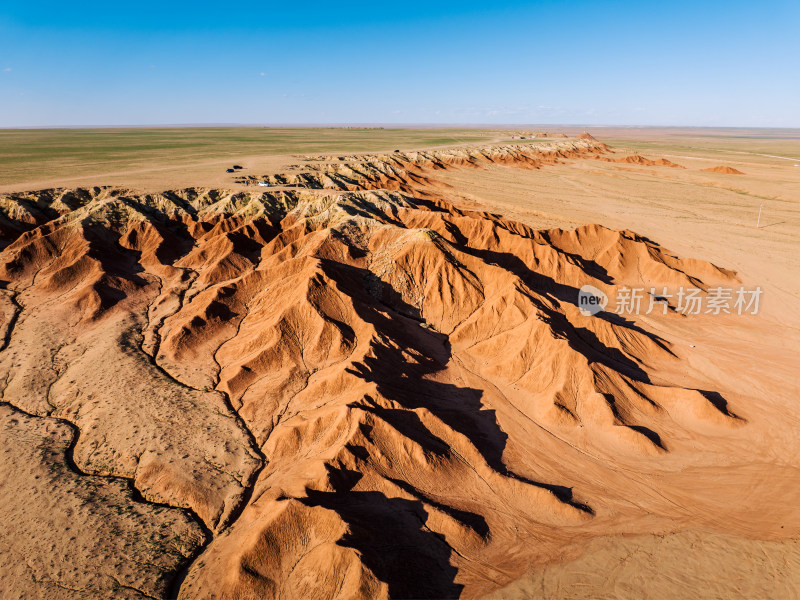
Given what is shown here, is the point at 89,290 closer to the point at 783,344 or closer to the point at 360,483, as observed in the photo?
the point at 360,483

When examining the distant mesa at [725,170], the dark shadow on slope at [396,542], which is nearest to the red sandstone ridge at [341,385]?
the dark shadow on slope at [396,542]

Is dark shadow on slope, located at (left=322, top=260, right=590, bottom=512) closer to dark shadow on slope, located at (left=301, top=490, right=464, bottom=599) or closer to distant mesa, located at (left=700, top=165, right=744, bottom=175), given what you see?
dark shadow on slope, located at (left=301, top=490, right=464, bottom=599)

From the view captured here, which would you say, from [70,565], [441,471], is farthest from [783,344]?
[70,565]

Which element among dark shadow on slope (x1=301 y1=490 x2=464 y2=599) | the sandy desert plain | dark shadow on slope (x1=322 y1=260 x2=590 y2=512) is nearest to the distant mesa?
the sandy desert plain

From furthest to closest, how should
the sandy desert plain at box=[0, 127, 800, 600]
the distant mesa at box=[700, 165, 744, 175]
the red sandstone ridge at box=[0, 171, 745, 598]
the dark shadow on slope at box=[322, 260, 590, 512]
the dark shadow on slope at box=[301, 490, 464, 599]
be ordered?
the distant mesa at box=[700, 165, 744, 175] < the dark shadow on slope at box=[322, 260, 590, 512] < the red sandstone ridge at box=[0, 171, 745, 598] < the sandy desert plain at box=[0, 127, 800, 600] < the dark shadow on slope at box=[301, 490, 464, 599]

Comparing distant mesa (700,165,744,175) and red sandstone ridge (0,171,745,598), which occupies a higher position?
distant mesa (700,165,744,175)

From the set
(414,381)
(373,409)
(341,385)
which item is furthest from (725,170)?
(373,409)

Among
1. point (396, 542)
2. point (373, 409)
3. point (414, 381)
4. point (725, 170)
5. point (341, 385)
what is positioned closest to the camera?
point (396, 542)

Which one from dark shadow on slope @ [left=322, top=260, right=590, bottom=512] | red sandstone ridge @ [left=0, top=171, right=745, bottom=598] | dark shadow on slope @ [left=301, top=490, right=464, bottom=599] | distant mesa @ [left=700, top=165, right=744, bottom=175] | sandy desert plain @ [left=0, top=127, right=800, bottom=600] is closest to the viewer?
dark shadow on slope @ [left=301, top=490, right=464, bottom=599]

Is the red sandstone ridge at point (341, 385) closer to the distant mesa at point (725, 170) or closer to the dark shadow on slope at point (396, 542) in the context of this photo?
the dark shadow on slope at point (396, 542)

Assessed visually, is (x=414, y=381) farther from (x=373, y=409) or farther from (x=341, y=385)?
(x=373, y=409)
